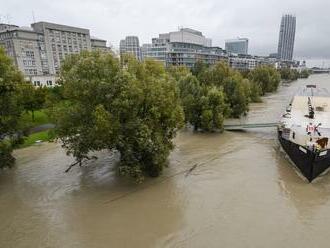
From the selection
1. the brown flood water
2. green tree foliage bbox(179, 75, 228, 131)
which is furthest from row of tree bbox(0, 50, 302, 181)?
green tree foliage bbox(179, 75, 228, 131)

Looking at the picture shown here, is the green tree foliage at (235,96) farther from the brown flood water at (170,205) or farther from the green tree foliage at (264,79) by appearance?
the green tree foliage at (264,79)

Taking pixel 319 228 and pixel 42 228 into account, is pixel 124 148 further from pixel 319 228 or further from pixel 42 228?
pixel 319 228

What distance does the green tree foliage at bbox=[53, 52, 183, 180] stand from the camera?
16.9 meters

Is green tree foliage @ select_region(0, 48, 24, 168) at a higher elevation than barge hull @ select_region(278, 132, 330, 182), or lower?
higher

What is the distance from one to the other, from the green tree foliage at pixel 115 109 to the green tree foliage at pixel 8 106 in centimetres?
323

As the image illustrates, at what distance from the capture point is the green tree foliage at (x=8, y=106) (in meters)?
18.0

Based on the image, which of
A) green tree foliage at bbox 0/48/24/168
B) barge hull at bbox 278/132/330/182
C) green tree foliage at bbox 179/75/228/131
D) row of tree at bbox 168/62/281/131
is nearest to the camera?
green tree foliage at bbox 0/48/24/168

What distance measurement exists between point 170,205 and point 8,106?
41.9 feet

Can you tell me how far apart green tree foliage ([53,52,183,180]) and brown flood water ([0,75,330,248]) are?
2417mm

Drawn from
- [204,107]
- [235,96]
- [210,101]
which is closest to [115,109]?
[204,107]

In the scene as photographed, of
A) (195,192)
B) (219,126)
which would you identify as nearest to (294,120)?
A: (219,126)

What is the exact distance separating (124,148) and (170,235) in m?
6.15

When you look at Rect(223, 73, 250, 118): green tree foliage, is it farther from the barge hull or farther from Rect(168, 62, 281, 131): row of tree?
the barge hull

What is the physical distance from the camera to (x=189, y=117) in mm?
34250
